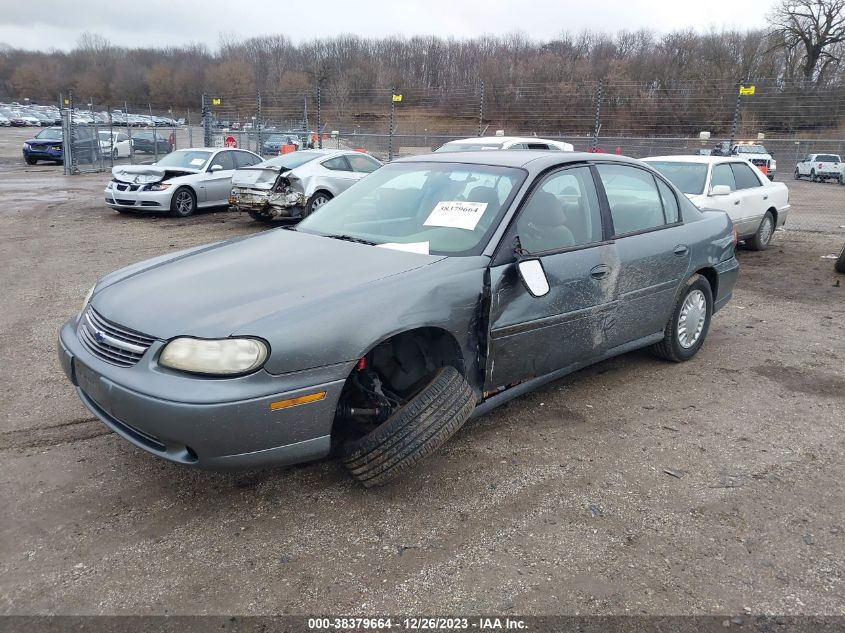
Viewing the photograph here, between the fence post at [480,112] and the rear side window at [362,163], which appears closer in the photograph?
the rear side window at [362,163]

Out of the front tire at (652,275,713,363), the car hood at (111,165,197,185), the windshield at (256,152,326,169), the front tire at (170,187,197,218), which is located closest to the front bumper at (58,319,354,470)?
the front tire at (652,275,713,363)

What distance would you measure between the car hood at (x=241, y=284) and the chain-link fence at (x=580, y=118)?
45.7 feet

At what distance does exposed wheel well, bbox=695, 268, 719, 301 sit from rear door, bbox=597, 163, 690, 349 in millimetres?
458

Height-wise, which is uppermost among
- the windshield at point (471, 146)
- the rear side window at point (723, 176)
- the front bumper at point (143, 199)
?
the windshield at point (471, 146)

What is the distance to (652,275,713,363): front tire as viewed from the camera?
4.68m

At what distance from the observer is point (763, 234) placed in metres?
9.98

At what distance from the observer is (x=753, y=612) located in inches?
92.1

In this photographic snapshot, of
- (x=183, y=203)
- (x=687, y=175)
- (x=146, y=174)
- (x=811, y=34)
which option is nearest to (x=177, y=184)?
(x=183, y=203)

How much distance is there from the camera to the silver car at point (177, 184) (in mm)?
12398

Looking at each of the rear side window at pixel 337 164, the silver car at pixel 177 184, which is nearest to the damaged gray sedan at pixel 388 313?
the rear side window at pixel 337 164

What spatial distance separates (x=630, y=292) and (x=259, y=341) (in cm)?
249

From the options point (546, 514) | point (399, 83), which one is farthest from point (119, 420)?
point (399, 83)

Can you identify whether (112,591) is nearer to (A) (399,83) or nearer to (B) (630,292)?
(B) (630,292)

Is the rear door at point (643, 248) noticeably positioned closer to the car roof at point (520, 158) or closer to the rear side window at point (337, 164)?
the car roof at point (520, 158)
